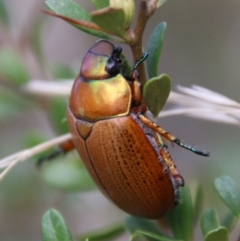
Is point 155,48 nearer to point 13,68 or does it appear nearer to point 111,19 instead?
point 111,19

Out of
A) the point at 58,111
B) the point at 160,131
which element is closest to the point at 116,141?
the point at 160,131

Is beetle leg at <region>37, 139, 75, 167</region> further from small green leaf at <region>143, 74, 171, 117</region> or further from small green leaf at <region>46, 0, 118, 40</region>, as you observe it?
small green leaf at <region>46, 0, 118, 40</region>

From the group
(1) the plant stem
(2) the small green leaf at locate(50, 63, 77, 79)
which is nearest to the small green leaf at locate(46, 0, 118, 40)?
(1) the plant stem

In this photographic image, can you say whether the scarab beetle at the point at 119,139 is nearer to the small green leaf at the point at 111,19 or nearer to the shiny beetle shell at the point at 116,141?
the shiny beetle shell at the point at 116,141

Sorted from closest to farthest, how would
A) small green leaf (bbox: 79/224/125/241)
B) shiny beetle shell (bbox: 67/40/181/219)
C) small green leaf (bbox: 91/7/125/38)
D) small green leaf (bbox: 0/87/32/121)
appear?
small green leaf (bbox: 91/7/125/38)
shiny beetle shell (bbox: 67/40/181/219)
small green leaf (bbox: 79/224/125/241)
small green leaf (bbox: 0/87/32/121)

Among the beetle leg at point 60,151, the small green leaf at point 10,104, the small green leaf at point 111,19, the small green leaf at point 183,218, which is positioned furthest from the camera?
the small green leaf at point 10,104

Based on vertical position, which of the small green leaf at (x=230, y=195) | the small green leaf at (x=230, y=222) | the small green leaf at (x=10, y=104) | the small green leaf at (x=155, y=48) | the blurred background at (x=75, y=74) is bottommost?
the blurred background at (x=75, y=74)

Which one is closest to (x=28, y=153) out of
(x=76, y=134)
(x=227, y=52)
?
(x=76, y=134)

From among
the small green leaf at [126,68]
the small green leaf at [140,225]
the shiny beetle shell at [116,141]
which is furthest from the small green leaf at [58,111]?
the small green leaf at [140,225]
